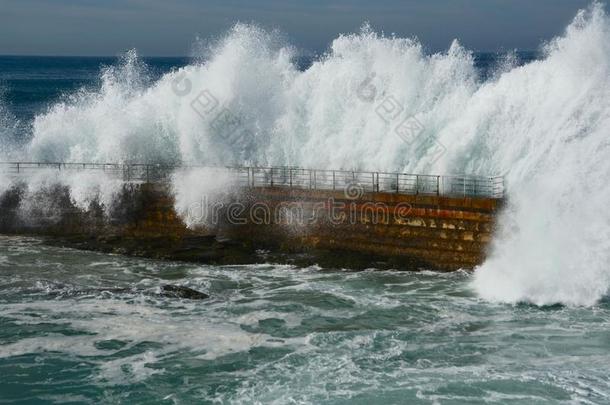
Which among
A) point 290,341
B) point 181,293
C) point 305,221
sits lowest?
point 290,341

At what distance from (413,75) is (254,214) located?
6812mm

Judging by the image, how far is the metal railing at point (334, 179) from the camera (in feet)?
61.7

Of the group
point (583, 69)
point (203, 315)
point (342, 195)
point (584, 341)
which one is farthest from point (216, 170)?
point (584, 341)

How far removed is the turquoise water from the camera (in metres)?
10.8

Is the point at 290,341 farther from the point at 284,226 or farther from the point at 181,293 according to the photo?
the point at 284,226

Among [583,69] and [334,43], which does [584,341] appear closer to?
[583,69]

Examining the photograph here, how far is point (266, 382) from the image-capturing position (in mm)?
11062

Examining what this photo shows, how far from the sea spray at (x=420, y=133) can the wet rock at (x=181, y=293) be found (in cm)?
497

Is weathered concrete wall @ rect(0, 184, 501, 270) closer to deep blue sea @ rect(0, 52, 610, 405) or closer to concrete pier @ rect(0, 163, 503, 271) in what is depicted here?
concrete pier @ rect(0, 163, 503, 271)

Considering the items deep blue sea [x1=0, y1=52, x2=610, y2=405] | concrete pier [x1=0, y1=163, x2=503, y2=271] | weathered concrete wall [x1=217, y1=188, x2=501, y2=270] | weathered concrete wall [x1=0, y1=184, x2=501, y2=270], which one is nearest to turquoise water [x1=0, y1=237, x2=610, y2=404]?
deep blue sea [x1=0, y1=52, x2=610, y2=405]

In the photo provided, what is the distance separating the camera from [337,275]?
17.1 m

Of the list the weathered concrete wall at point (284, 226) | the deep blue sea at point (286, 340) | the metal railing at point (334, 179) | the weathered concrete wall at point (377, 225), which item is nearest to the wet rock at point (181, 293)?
the deep blue sea at point (286, 340)

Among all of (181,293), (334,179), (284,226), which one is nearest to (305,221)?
(284,226)

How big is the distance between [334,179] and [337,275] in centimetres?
288
